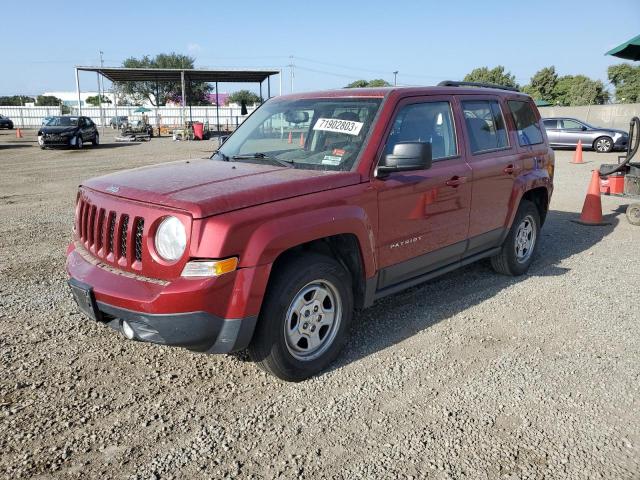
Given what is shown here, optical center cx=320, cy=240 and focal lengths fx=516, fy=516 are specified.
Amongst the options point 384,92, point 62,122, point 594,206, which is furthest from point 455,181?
point 62,122

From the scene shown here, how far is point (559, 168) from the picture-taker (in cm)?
1617

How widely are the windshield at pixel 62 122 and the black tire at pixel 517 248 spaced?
2531 cm

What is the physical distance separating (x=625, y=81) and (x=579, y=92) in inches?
288

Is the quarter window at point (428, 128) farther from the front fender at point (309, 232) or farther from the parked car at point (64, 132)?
the parked car at point (64, 132)

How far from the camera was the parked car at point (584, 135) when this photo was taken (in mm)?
21219

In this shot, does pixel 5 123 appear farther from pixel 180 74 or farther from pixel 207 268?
pixel 207 268

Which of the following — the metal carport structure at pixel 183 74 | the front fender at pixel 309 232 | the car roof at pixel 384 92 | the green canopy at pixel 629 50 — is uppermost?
the metal carport structure at pixel 183 74

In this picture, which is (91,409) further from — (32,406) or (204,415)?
(204,415)

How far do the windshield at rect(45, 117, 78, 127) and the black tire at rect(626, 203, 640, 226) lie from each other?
986 inches

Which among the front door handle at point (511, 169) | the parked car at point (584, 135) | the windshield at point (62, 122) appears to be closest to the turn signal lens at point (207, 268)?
the front door handle at point (511, 169)

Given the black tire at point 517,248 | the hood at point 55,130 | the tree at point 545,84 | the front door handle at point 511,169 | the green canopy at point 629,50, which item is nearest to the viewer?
the front door handle at point 511,169

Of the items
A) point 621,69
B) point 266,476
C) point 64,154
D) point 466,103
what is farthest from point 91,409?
point 621,69

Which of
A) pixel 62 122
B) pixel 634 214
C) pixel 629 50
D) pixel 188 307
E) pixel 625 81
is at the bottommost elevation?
pixel 634 214

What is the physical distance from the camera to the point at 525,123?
564 cm
